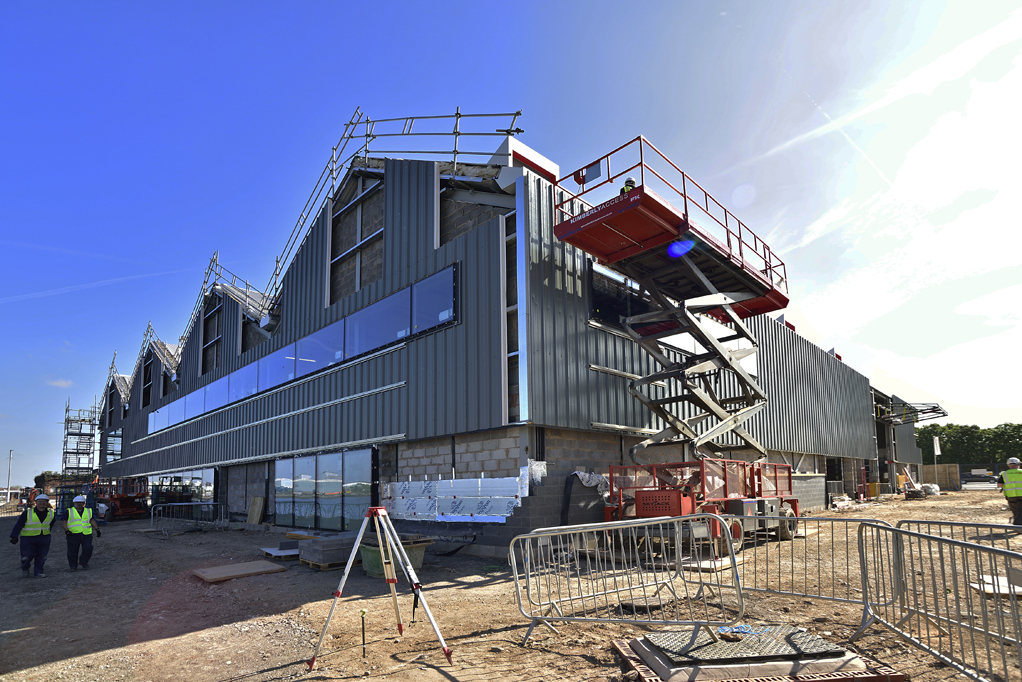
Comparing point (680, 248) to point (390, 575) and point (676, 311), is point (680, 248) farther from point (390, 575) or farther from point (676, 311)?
point (390, 575)

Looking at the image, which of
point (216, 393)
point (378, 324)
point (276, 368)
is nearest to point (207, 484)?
point (216, 393)

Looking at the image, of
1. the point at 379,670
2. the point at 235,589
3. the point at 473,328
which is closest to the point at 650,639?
the point at 379,670

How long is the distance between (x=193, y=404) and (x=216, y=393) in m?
3.64

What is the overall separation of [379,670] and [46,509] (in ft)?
34.1

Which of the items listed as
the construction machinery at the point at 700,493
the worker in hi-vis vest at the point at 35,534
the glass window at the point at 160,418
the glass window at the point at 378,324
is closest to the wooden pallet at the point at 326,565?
the worker in hi-vis vest at the point at 35,534

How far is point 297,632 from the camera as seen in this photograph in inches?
283

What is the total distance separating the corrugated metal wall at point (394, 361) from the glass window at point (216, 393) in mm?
447

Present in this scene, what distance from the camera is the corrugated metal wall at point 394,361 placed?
1450 cm

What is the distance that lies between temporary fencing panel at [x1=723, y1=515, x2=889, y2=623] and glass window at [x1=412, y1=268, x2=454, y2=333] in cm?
817

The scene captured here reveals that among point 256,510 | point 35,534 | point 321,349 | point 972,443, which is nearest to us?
point 35,534

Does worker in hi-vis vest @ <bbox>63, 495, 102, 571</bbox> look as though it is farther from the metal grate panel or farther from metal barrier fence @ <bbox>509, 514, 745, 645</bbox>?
the metal grate panel

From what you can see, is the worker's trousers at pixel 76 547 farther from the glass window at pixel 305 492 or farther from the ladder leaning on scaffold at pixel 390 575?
the ladder leaning on scaffold at pixel 390 575

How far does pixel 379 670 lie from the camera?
5711mm

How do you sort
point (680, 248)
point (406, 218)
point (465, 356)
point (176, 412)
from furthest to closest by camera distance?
1. point (176, 412)
2. point (406, 218)
3. point (465, 356)
4. point (680, 248)
